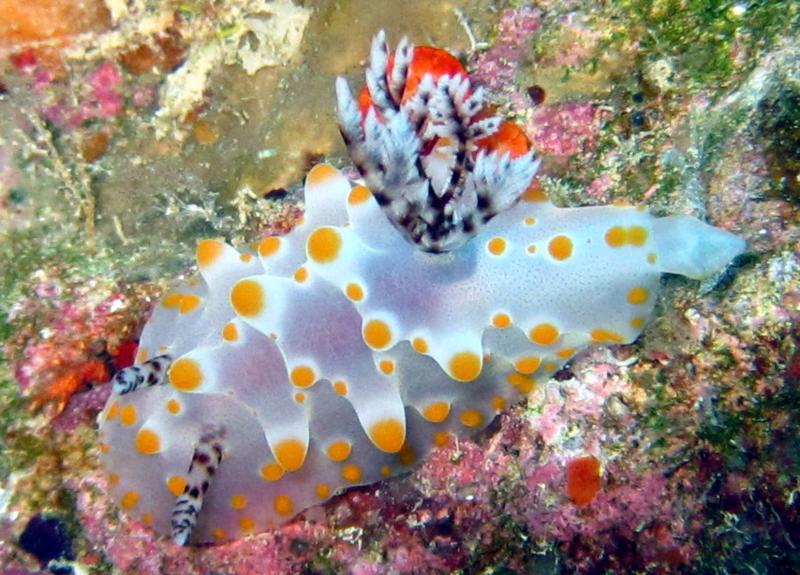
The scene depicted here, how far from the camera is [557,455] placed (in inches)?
117

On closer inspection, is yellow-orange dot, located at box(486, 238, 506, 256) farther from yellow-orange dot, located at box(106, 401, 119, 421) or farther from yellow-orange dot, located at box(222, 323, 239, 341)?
yellow-orange dot, located at box(106, 401, 119, 421)

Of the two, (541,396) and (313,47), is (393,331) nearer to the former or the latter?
(541,396)

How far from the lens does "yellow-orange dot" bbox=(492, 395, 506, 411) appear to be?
313 cm

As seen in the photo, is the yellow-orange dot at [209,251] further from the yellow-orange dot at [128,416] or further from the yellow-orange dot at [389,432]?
the yellow-orange dot at [389,432]

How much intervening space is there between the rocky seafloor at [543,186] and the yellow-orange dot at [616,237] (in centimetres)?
36

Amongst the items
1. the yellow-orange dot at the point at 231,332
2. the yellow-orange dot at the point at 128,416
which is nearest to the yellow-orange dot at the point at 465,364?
the yellow-orange dot at the point at 231,332

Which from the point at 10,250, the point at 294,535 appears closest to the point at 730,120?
the point at 294,535

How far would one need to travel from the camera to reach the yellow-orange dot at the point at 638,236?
2828 mm

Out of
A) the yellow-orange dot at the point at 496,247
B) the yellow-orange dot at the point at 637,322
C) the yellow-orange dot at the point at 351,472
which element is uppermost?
the yellow-orange dot at the point at 496,247

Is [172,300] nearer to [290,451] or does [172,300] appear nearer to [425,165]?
[290,451]

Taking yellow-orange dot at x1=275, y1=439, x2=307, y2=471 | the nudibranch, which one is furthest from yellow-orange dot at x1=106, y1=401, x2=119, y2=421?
yellow-orange dot at x1=275, y1=439, x2=307, y2=471

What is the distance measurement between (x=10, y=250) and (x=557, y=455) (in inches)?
137

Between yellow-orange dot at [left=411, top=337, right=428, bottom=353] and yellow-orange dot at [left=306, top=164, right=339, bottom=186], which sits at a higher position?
yellow-orange dot at [left=306, top=164, right=339, bottom=186]

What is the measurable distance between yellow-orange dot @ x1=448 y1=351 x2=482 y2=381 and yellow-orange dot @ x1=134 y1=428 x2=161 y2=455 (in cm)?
164
